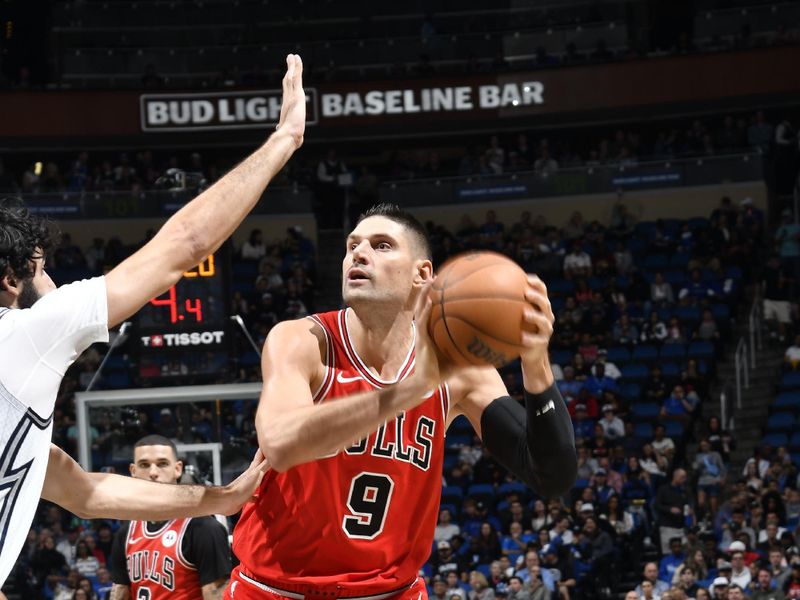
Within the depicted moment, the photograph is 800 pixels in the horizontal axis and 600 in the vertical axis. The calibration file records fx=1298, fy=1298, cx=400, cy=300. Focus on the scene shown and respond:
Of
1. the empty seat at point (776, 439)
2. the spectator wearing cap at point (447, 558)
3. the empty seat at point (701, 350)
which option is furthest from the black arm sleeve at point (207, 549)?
the empty seat at point (701, 350)

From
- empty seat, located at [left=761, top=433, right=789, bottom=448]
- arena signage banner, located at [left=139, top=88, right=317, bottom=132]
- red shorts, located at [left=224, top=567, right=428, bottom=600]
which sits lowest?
empty seat, located at [left=761, top=433, right=789, bottom=448]

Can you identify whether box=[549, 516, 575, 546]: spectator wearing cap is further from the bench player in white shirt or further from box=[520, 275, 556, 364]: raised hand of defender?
the bench player in white shirt

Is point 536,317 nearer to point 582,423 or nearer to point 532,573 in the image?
point 532,573

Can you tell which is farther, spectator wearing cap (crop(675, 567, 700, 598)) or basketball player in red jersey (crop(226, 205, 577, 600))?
spectator wearing cap (crop(675, 567, 700, 598))

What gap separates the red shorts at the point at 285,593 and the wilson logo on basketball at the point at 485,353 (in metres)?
1.59

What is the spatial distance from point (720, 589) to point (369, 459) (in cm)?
938

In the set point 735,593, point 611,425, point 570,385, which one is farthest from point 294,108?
point 570,385

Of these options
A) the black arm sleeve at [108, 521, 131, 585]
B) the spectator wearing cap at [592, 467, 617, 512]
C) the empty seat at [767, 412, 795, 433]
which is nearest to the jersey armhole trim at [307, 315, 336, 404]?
the black arm sleeve at [108, 521, 131, 585]

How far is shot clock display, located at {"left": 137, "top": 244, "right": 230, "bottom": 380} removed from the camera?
43.0ft

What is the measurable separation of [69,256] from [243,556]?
1844 centimetres

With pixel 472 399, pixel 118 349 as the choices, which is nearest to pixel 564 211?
pixel 118 349

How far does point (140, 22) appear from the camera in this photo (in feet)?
89.1

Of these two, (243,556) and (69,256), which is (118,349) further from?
(243,556)

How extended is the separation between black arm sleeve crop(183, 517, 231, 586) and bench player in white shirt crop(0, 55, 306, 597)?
4311mm
